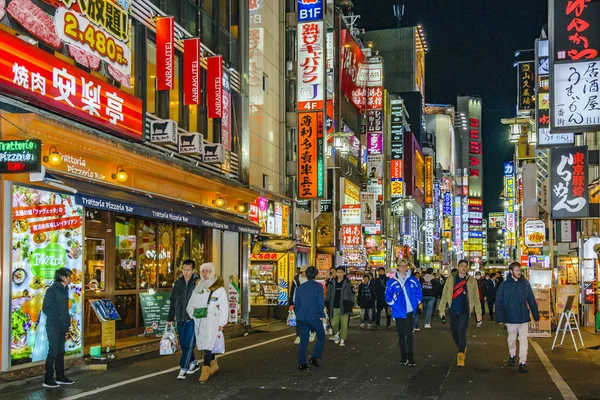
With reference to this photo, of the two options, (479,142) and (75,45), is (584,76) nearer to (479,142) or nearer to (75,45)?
(75,45)

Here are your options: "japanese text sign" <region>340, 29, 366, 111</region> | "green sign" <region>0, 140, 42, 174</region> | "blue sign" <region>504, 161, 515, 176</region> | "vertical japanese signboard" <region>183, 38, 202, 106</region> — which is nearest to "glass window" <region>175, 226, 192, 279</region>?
"vertical japanese signboard" <region>183, 38, 202, 106</region>

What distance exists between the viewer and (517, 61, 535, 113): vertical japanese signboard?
36.7 metres

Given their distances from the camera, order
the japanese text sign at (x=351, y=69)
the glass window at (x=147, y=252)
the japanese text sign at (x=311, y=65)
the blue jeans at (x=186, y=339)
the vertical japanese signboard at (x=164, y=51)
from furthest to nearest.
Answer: the japanese text sign at (x=351, y=69) < the japanese text sign at (x=311, y=65) < the glass window at (x=147, y=252) < the vertical japanese signboard at (x=164, y=51) < the blue jeans at (x=186, y=339)

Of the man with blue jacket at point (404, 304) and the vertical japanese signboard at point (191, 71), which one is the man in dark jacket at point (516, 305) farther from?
the vertical japanese signboard at point (191, 71)

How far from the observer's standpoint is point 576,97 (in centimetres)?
1350

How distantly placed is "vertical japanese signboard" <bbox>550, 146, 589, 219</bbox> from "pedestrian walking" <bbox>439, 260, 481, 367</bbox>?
854cm

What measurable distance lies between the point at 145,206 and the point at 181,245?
5647 millimetres

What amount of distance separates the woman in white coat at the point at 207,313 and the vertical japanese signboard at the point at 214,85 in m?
11.2

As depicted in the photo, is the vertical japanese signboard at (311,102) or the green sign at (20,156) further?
the vertical japanese signboard at (311,102)

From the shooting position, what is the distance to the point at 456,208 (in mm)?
154875

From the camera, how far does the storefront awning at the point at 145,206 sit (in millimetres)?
13992

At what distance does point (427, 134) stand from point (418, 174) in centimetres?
3629

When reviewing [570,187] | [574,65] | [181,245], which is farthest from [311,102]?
[574,65]

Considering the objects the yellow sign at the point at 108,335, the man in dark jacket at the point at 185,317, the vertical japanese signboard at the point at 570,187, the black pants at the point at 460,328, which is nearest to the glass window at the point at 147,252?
the yellow sign at the point at 108,335
